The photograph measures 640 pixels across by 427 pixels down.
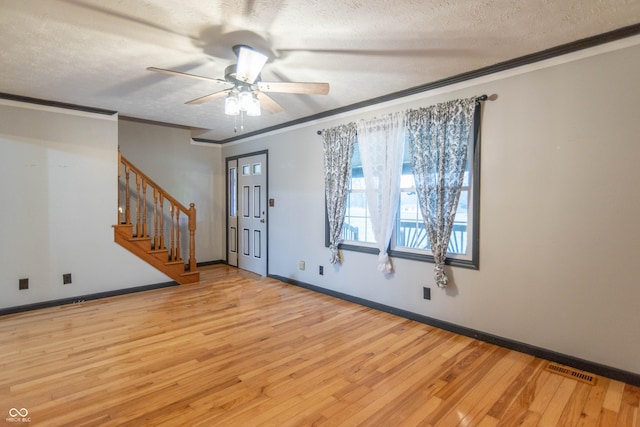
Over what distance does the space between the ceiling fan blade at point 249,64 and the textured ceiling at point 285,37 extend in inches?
6.3

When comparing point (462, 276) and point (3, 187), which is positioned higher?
point (3, 187)

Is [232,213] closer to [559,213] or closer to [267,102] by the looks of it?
[267,102]

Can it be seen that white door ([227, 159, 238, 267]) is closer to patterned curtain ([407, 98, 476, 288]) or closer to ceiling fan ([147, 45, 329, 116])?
ceiling fan ([147, 45, 329, 116])

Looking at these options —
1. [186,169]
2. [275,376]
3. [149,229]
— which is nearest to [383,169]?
[275,376]

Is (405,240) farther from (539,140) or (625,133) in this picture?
(625,133)

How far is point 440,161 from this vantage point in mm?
3131

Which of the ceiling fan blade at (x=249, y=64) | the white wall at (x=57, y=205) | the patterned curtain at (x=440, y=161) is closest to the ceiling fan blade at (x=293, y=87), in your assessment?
the ceiling fan blade at (x=249, y=64)

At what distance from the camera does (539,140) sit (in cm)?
269

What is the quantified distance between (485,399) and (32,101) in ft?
17.6

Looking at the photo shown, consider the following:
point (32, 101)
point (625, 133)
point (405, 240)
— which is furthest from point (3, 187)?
point (625, 133)

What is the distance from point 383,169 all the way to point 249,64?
188 centimetres

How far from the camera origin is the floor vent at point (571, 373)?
2.36m

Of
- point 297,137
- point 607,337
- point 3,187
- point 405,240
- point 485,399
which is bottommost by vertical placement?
point 485,399

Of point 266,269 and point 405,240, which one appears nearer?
point 405,240
